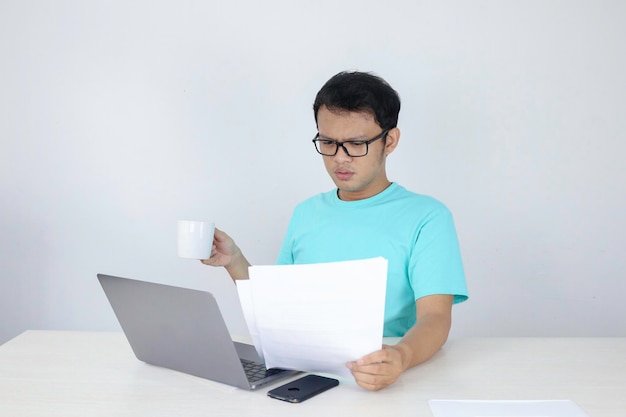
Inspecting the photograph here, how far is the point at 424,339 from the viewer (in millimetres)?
1374

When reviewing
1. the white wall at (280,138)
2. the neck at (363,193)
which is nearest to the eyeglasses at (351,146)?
the neck at (363,193)

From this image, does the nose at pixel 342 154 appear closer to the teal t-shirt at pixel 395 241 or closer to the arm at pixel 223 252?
the teal t-shirt at pixel 395 241

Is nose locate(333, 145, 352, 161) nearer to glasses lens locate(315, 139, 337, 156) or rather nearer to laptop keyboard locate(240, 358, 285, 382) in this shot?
glasses lens locate(315, 139, 337, 156)

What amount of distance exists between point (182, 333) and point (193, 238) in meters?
0.31

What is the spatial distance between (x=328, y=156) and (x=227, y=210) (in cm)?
106

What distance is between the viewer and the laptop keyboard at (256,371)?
1.24 m

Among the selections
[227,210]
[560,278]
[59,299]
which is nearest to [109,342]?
[227,210]

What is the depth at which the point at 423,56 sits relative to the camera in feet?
8.64

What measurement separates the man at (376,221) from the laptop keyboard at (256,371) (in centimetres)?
42

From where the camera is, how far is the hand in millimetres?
1156

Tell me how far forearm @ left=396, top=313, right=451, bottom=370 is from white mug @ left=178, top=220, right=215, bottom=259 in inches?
18.9

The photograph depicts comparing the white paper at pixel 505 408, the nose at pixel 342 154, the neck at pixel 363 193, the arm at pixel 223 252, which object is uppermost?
the nose at pixel 342 154

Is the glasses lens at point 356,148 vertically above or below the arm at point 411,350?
above

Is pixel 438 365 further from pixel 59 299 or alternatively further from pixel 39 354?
pixel 59 299
